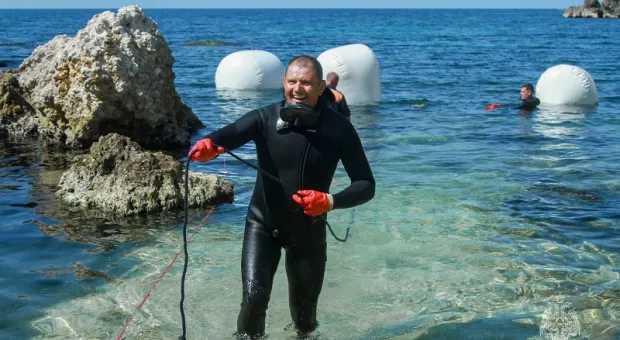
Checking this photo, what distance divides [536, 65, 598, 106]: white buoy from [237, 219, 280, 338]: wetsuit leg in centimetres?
1646

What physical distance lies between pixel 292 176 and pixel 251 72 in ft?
56.6

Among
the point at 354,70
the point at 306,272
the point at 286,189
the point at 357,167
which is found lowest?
the point at 354,70

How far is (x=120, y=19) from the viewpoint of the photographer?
12.8 meters

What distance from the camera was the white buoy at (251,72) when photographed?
21750mm

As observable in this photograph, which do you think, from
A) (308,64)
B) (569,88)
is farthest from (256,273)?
(569,88)

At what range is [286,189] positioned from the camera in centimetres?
481

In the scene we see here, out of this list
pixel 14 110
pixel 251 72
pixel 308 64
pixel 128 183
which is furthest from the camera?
pixel 251 72

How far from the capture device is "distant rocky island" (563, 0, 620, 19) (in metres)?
113

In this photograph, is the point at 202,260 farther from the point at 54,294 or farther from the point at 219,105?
the point at 219,105

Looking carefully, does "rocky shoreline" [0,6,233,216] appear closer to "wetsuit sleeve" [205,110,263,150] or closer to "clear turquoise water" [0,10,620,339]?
"clear turquoise water" [0,10,620,339]

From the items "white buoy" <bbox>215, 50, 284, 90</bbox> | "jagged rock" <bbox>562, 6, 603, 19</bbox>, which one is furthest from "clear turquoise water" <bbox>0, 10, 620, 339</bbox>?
"jagged rock" <bbox>562, 6, 603, 19</bbox>

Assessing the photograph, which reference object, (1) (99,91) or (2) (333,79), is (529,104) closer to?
(2) (333,79)
